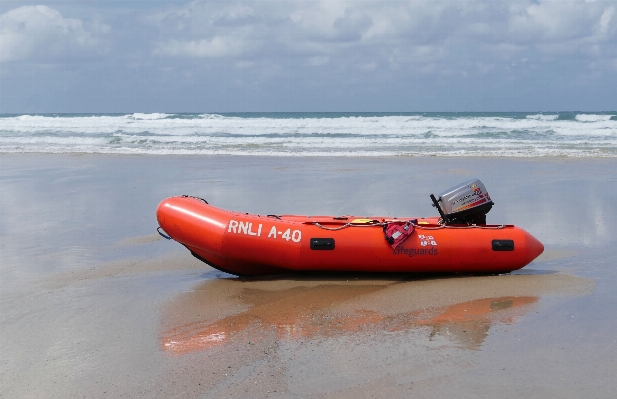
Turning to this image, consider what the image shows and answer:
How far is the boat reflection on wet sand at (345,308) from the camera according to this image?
459 centimetres

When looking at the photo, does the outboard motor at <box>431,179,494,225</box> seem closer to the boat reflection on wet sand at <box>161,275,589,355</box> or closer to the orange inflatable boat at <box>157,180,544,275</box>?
the orange inflatable boat at <box>157,180,544,275</box>

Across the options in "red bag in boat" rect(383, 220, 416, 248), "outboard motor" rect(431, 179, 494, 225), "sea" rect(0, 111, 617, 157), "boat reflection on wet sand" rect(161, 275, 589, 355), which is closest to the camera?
"boat reflection on wet sand" rect(161, 275, 589, 355)

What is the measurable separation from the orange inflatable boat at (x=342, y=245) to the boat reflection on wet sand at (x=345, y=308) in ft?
0.49

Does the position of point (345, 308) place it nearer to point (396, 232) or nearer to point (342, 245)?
point (342, 245)

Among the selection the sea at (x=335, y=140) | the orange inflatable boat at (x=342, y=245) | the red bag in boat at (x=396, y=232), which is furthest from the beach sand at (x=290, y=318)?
the sea at (x=335, y=140)

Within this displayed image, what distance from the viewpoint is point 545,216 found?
8539mm

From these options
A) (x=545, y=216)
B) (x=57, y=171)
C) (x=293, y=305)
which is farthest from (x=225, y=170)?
(x=293, y=305)

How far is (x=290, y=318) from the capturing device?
16.2 ft

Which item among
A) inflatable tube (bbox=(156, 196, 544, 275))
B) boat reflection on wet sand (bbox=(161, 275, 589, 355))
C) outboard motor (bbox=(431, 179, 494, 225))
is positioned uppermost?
outboard motor (bbox=(431, 179, 494, 225))

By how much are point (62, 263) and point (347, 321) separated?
121 inches

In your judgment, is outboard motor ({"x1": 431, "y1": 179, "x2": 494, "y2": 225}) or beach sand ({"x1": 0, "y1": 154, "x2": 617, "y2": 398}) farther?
outboard motor ({"x1": 431, "y1": 179, "x2": 494, "y2": 225})

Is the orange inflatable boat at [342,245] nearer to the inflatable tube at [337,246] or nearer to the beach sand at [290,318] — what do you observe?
the inflatable tube at [337,246]

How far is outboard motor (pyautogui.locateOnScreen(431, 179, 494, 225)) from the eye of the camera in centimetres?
647

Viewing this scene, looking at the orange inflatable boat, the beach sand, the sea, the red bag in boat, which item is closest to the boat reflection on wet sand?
the beach sand
